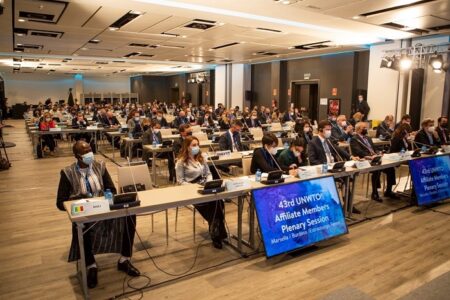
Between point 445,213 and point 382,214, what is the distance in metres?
0.89

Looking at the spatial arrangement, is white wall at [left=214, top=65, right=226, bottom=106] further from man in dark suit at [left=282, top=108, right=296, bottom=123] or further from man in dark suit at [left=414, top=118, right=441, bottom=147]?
man in dark suit at [left=414, top=118, right=441, bottom=147]

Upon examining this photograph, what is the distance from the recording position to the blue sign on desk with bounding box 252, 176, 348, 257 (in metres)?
3.34

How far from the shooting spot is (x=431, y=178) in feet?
16.8

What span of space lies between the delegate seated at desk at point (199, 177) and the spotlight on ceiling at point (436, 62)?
697cm

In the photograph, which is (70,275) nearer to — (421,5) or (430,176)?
(430,176)

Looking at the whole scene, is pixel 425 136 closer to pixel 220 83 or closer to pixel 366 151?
pixel 366 151

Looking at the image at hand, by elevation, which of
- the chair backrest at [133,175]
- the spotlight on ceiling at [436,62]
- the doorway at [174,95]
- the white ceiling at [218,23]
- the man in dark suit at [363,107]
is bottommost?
the chair backrest at [133,175]

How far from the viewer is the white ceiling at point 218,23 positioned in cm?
570

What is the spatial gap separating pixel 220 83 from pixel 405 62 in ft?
32.6

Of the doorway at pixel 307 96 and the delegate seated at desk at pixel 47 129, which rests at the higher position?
the doorway at pixel 307 96

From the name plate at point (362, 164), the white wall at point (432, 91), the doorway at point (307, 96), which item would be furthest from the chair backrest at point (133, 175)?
the doorway at point (307, 96)

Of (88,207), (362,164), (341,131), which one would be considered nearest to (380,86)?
(341,131)

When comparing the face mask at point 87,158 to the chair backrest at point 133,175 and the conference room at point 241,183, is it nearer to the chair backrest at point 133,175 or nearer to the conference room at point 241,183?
the conference room at point 241,183

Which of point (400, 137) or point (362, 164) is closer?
point (362, 164)
